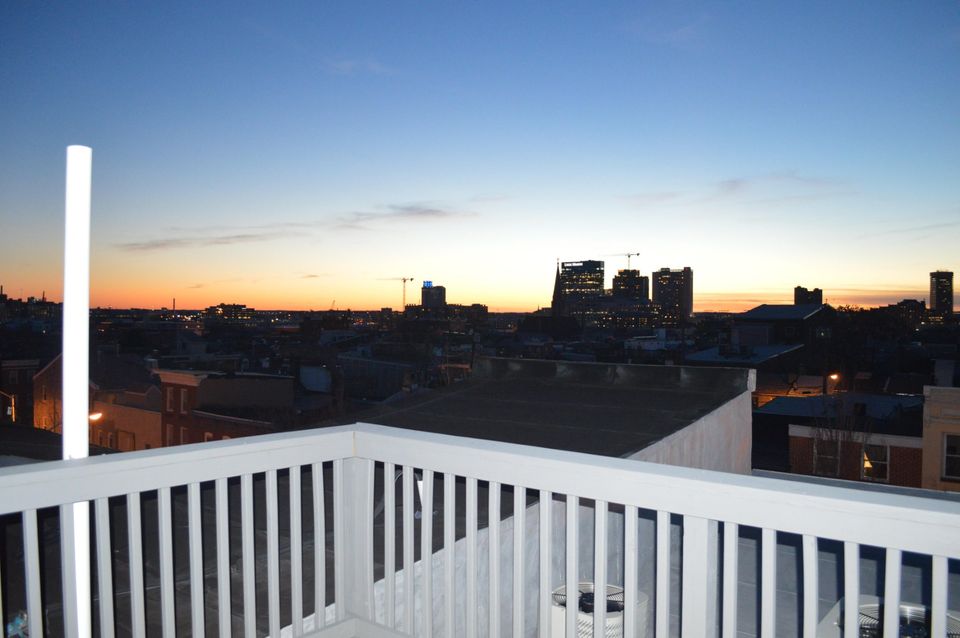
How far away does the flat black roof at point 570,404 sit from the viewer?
4723 millimetres

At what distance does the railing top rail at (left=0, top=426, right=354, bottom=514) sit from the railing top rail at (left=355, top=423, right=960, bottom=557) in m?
0.25

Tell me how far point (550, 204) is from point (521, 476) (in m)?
32.2

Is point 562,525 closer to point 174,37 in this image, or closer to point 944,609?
point 944,609

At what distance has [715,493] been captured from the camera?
1.21 m

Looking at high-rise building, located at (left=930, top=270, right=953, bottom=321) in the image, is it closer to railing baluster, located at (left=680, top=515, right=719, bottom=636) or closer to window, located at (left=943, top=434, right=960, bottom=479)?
window, located at (left=943, top=434, right=960, bottom=479)

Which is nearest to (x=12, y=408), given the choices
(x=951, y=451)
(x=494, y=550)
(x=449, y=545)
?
(x=449, y=545)

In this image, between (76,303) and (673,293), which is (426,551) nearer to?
(76,303)

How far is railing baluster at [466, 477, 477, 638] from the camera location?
1607 millimetres

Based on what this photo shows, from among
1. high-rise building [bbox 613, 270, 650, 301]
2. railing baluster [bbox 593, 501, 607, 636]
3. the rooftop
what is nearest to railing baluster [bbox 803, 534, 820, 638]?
railing baluster [bbox 593, 501, 607, 636]

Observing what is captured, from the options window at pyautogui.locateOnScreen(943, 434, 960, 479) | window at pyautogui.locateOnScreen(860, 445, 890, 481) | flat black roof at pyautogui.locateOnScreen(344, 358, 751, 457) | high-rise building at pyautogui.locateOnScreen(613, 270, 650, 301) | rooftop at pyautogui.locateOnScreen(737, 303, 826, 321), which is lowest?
window at pyautogui.locateOnScreen(860, 445, 890, 481)

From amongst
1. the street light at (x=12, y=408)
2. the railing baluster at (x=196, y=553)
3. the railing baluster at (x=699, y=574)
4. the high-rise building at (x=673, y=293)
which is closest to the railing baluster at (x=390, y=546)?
the railing baluster at (x=196, y=553)

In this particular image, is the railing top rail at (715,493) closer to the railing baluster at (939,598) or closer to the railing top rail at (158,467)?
the railing baluster at (939,598)

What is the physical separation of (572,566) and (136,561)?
1.00 m

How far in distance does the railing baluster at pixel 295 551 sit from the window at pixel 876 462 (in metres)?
16.2
